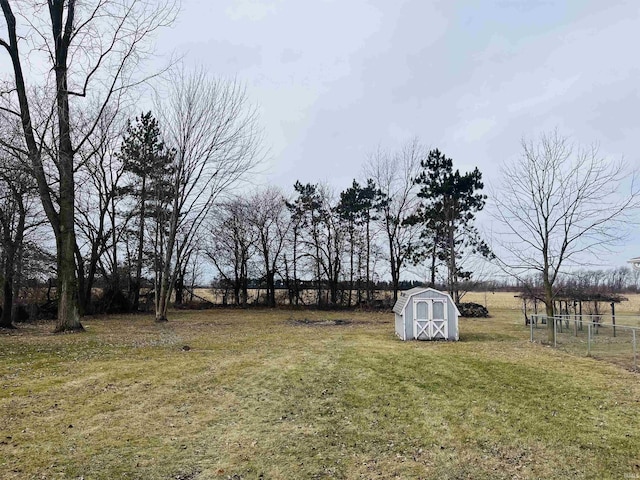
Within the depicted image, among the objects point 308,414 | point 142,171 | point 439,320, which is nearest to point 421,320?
point 439,320

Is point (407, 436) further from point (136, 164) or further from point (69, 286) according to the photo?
point (136, 164)

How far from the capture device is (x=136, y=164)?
22.7 meters

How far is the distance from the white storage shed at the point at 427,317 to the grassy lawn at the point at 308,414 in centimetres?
292

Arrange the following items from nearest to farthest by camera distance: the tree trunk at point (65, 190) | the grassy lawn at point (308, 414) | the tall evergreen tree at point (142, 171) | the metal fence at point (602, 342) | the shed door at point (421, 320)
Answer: the grassy lawn at point (308, 414), the metal fence at point (602, 342), the tree trunk at point (65, 190), the shed door at point (421, 320), the tall evergreen tree at point (142, 171)

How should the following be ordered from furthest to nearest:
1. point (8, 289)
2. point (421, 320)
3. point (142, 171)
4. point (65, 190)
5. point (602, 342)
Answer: point (142, 171), point (8, 289), point (421, 320), point (602, 342), point (65, 190)

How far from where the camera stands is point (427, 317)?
12.8 metres

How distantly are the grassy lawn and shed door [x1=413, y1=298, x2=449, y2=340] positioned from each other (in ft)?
9.57

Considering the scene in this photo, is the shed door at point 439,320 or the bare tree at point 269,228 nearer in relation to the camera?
the shed door at point 439,320

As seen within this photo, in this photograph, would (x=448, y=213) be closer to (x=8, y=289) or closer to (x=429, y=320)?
(x=429, y=320)

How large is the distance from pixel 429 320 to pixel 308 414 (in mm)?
7606

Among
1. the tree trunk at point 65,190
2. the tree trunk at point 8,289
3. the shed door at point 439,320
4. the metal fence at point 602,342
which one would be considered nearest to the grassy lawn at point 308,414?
the metal fence at point 602,342

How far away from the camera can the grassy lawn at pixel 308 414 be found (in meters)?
4.53

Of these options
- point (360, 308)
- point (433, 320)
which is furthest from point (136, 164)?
point (433, 320)

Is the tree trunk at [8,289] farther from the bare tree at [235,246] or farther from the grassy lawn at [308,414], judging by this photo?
the bare tree at [235,246]
